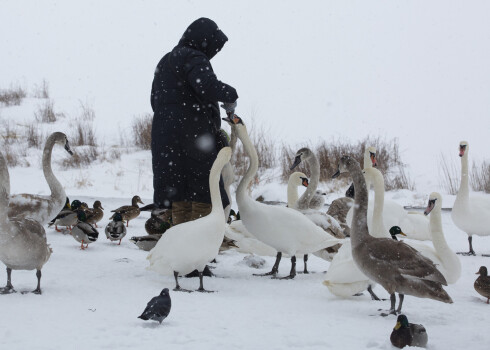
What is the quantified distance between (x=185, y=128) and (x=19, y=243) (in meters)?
1.77

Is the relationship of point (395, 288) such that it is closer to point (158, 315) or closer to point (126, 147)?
Answer: point (158, 315)

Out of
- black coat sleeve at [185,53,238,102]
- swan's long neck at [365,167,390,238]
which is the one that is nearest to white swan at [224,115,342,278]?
swan's long neck at [365,167,390,238]

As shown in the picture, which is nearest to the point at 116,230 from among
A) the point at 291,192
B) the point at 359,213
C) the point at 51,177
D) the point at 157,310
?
the point at 51,177

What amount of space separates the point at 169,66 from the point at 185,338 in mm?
2864

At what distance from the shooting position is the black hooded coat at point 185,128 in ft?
18.7

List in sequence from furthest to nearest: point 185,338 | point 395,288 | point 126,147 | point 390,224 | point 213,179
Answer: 1. point 126,147
2. point 390,224
3. point 213,179
4. point 395,288
5. point 185,338

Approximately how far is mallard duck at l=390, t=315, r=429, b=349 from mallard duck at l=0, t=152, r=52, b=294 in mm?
2577

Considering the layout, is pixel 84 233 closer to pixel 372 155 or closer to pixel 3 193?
pixel 3 193

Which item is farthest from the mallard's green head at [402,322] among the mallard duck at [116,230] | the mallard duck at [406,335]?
the mallard duck at [116,230]

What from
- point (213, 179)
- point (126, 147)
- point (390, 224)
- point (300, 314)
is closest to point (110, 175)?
point (126, 147)

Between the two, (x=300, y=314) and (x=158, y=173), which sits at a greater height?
(x=158, y=173)

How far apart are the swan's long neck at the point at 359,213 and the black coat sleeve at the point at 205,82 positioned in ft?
3.90

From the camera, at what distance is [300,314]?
171 inches

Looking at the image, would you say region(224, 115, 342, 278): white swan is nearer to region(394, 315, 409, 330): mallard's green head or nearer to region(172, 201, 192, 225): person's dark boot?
region(172, 201, 192, 225): person's dark boot
